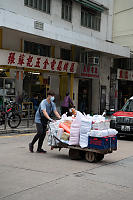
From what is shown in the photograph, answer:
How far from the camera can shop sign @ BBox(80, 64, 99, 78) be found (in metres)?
21.0

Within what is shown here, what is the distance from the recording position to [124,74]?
2577cm

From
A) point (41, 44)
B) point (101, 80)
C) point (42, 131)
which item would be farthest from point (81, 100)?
point (42, 131)

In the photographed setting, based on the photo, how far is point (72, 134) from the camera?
24.8 feet

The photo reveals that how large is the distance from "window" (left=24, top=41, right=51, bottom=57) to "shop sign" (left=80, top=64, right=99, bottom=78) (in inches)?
105

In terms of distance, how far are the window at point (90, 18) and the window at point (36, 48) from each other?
3.90 m

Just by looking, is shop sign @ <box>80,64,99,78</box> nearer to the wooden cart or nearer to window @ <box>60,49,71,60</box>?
window @ <box>60,49,71,60</box>

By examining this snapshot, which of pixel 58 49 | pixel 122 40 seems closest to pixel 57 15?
pixel 58 49

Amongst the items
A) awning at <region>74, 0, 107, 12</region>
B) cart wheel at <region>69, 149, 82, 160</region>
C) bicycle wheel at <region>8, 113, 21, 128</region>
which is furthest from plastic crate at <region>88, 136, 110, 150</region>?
awning at <region>74, 0, 107, 12</region>

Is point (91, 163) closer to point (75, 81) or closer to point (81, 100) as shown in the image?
point (75, 81)

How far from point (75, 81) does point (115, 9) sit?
28.7 feet

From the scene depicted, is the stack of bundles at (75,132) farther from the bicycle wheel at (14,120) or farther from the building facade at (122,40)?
the building facade at (122,40)

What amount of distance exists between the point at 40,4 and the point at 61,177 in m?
14.4

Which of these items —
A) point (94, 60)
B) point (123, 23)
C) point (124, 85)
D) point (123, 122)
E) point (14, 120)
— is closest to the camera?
point (123, 122)

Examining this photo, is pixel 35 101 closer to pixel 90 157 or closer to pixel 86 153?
pixel 86 153
